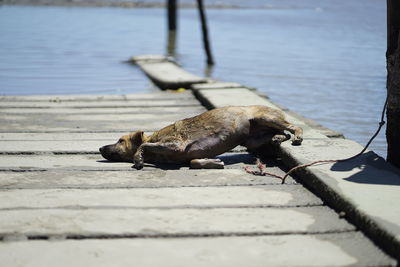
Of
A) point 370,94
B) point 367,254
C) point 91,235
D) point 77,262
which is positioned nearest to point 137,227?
point 91,235

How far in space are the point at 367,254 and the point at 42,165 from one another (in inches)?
111

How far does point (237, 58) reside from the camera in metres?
19.2

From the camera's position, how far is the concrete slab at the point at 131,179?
5004 millimetres

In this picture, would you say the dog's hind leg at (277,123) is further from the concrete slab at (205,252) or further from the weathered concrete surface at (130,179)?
the concrete slab at (205,252)

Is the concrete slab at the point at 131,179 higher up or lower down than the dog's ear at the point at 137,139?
lower down

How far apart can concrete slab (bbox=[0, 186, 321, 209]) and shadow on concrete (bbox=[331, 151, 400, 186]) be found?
341 millimetres

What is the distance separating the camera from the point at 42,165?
18.5 feet

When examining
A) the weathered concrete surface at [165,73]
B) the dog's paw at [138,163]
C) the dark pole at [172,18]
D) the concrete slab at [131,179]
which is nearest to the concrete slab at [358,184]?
the concrete slab at [131,179]

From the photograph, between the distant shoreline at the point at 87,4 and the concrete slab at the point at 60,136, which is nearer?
the concrete slab at the point at 60,136

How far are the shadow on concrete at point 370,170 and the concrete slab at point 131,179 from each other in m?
0.38

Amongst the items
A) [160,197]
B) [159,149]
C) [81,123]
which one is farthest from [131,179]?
[81,123]

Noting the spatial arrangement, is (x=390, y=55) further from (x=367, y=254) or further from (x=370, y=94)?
(x=370, y=94)

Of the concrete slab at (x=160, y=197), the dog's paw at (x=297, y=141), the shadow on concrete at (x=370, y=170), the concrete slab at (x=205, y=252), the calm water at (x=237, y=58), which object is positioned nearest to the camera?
the concrete slab at (x=205, y=252)

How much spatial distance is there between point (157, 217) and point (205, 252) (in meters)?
0.60
